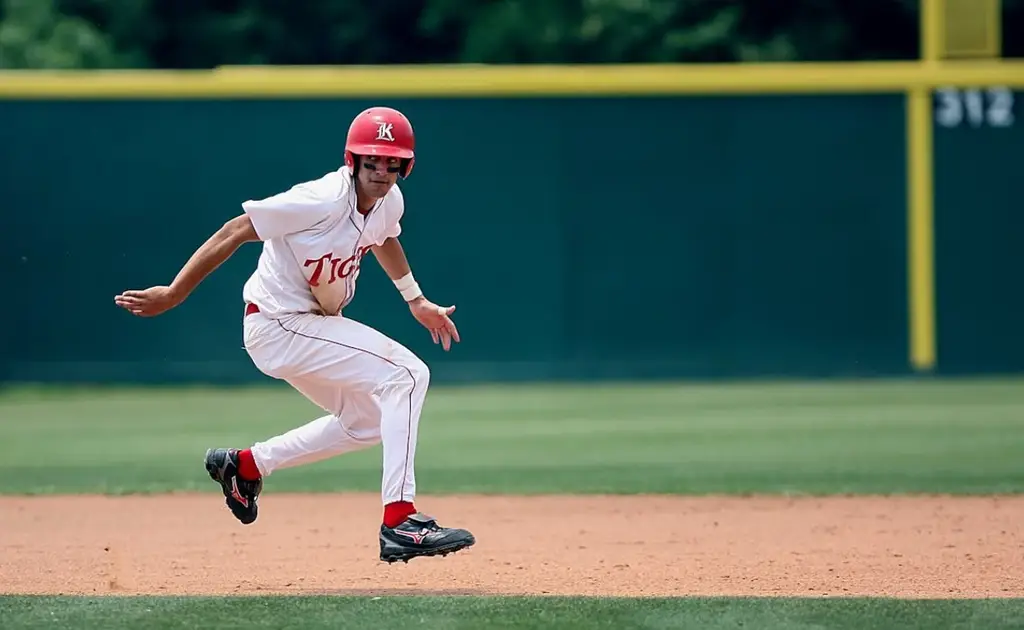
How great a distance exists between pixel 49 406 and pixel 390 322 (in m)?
3.13

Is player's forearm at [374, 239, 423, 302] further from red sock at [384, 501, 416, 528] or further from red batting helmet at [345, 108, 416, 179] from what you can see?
red sock at [384, 501, 416, 528]

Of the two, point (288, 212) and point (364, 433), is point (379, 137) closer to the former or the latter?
point (288, 212)

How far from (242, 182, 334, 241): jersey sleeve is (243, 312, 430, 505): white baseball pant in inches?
15.8

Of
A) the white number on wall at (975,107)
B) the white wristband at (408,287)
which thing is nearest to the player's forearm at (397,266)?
the white wristband at (408,287)

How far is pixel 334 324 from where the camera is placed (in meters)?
5.43

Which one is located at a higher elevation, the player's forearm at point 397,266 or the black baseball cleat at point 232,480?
the player's forearm at point 397,266

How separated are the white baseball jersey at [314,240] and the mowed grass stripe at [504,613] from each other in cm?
108

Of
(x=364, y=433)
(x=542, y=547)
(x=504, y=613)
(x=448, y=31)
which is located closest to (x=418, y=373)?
(x=364, y=433)

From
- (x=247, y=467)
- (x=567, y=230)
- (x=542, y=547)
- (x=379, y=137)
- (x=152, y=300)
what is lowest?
(x=542, y=547)

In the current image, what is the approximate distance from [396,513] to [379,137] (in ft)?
4.01

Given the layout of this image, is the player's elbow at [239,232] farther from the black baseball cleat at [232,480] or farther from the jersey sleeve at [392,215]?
the black baseball cleat at [232,480]

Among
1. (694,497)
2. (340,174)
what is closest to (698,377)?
(694,497)

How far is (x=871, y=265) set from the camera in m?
14.8

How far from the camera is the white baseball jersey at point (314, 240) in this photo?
16.8ft
